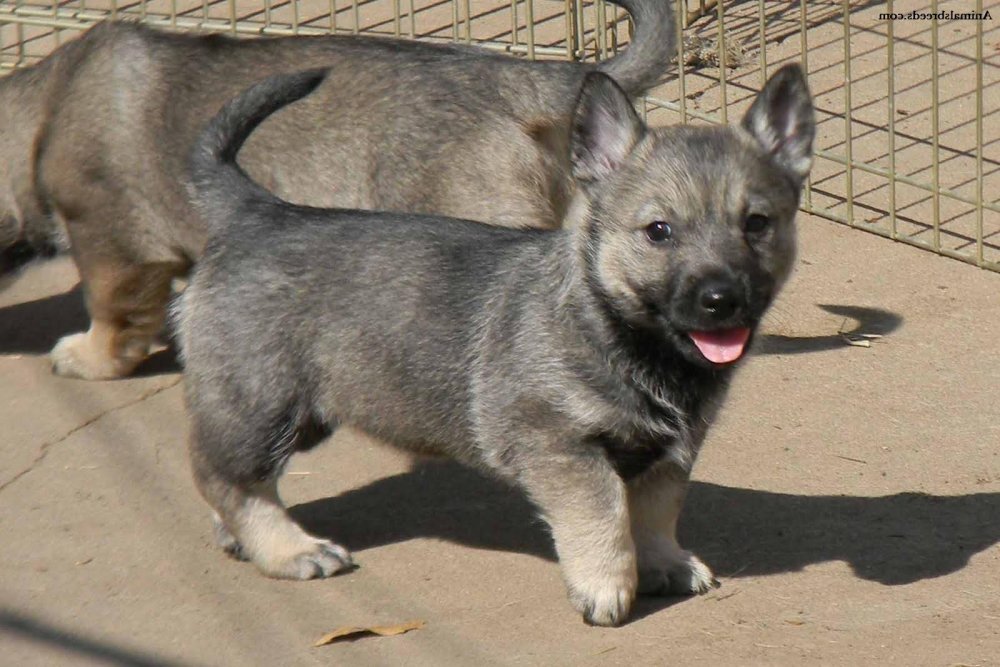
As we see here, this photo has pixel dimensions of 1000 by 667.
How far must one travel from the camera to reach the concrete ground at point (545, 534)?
4.44m

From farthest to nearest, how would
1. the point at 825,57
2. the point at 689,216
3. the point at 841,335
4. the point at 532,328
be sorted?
the point at 825,57
the point at 841,335
the point at 532,328
the point at 689,216

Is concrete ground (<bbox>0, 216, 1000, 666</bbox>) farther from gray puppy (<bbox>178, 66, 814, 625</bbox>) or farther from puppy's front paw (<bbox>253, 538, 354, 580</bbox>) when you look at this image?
gray puppy (<bbox>178, 66, 814, 625</bbox>)

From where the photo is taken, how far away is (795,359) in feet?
21.3

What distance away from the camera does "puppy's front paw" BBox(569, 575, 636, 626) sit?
4.46 m

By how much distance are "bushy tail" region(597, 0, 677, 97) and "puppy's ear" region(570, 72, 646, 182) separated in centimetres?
148

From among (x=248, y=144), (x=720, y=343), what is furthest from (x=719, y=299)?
(x=248, y=144)

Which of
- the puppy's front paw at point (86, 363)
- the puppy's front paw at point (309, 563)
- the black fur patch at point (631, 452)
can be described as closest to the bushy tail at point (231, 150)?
the puppy's front paw at point (309, 563)

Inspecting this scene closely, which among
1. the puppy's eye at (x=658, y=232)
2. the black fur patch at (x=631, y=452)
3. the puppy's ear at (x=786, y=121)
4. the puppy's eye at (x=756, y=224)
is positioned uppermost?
the puppy's ear at (x=786, y=121)

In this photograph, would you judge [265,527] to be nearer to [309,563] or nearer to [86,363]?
[309,563]

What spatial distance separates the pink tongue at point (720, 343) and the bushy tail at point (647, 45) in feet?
6.56

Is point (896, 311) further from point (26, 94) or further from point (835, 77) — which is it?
point (26, 94)

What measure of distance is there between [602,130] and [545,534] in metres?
1.43

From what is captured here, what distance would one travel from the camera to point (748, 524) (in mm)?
5199

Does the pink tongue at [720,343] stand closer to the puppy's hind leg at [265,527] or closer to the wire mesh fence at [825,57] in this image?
the puppy's hind leg at [265,527]
